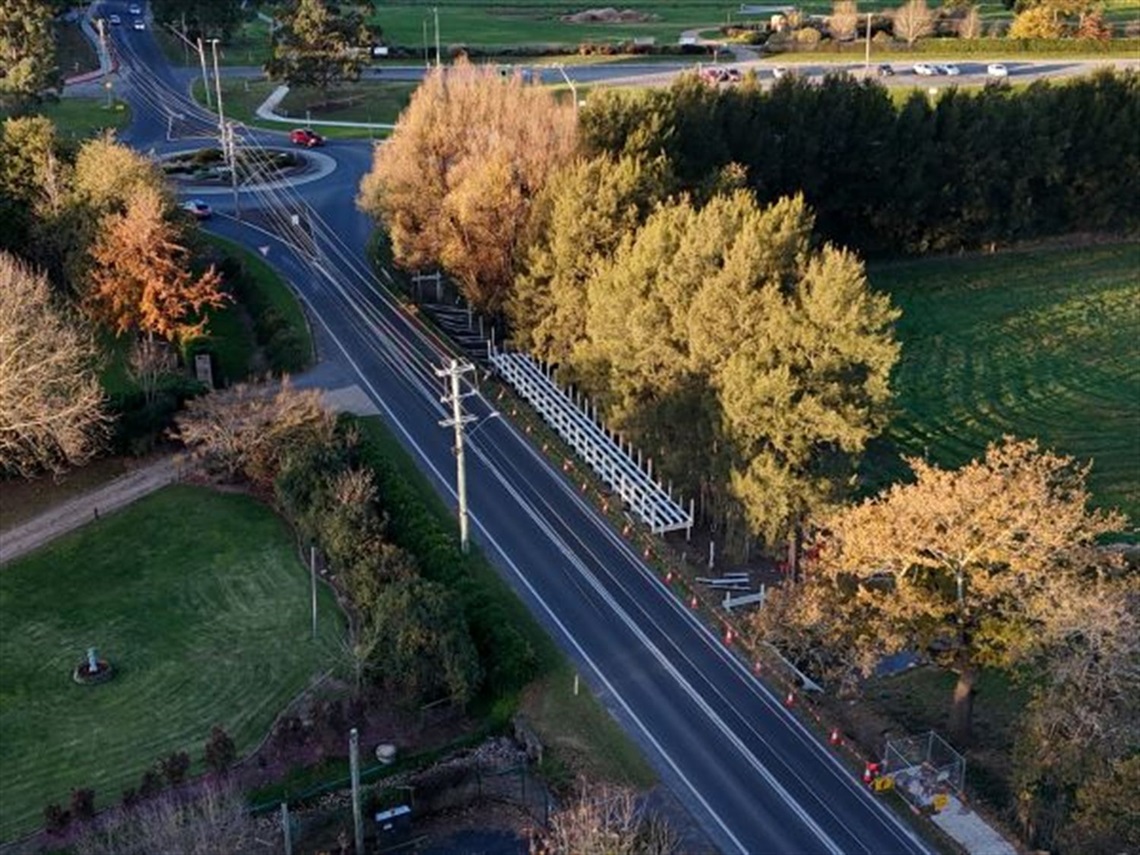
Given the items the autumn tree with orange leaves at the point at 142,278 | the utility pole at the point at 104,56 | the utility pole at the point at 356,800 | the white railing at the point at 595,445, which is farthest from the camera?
the utility pole at the point at 104,56

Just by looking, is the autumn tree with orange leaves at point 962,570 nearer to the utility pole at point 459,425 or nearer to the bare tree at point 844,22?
the utility pole at point 459,425

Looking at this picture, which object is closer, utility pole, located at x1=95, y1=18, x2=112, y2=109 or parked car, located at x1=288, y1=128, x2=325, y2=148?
parked car, located at x1=288, y1=128, x2=325, y2=148

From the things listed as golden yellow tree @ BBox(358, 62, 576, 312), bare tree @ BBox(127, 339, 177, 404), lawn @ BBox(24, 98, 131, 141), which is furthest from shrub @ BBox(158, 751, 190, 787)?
lawn @ BBox(24, 98, 131, 141)

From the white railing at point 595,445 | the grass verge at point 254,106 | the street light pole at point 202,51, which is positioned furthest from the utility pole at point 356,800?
the street light pole at point 202,51

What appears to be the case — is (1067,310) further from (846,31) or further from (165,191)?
(846,31)

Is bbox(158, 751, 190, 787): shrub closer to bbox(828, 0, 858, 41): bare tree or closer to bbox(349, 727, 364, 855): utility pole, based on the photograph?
bbox(349, 727, 364, 855): utility pole

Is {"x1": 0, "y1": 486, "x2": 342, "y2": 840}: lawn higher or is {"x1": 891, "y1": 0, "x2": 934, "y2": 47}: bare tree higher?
{"x1": 891, "y1": 0, "x2": 934, "y2": 47}: bare tree

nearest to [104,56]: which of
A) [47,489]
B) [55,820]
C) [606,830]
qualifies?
[47,489]
